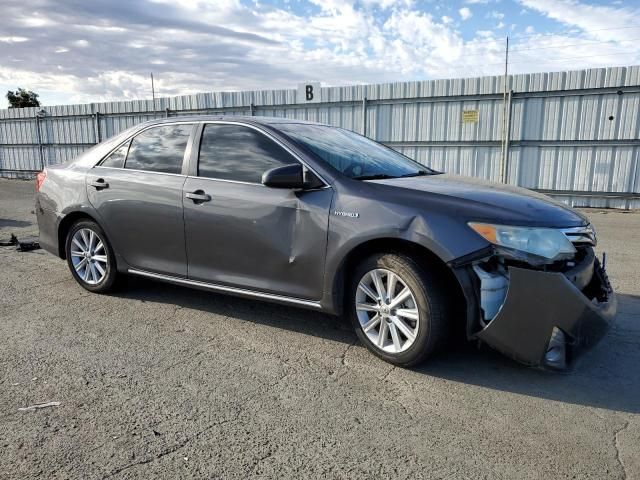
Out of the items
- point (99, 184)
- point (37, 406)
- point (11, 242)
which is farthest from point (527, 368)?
point (11, 242)

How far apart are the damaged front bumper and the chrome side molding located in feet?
3.95

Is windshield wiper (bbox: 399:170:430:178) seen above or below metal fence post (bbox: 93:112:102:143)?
below

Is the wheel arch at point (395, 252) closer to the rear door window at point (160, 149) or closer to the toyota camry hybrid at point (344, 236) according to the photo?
the toyota camry hybrid at point (344, 236)

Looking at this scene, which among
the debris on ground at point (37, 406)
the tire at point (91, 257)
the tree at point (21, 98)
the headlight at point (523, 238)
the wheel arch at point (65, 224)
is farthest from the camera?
the tree at point (21, 98)

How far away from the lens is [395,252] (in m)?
3.37

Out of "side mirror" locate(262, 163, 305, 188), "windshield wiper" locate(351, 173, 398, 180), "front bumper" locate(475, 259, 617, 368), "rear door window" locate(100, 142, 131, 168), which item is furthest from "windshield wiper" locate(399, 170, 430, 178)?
"rear door window" locate(100, 142, 131, 168)

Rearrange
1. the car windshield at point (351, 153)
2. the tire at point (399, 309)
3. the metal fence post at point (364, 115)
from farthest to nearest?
the metal fence post at point (364, 115) → the car windshield at point (351, 153) → the tire at point (399, 309)

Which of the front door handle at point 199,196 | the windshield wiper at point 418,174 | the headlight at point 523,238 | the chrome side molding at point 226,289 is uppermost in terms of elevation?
the windshield wiper at point 418,174

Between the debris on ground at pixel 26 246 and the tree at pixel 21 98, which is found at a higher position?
the tree at pixel 21 98

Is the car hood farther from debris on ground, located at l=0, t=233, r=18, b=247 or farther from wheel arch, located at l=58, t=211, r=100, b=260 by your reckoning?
debris on ground, located at l=0, t=233, r=18, b=247

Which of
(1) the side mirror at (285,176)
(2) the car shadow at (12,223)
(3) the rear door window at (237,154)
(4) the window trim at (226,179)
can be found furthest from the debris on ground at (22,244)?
(1) the side mirror at (285,176)

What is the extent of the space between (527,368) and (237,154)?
2601mm

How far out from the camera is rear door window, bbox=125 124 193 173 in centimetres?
443

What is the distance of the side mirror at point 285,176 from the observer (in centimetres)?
354
